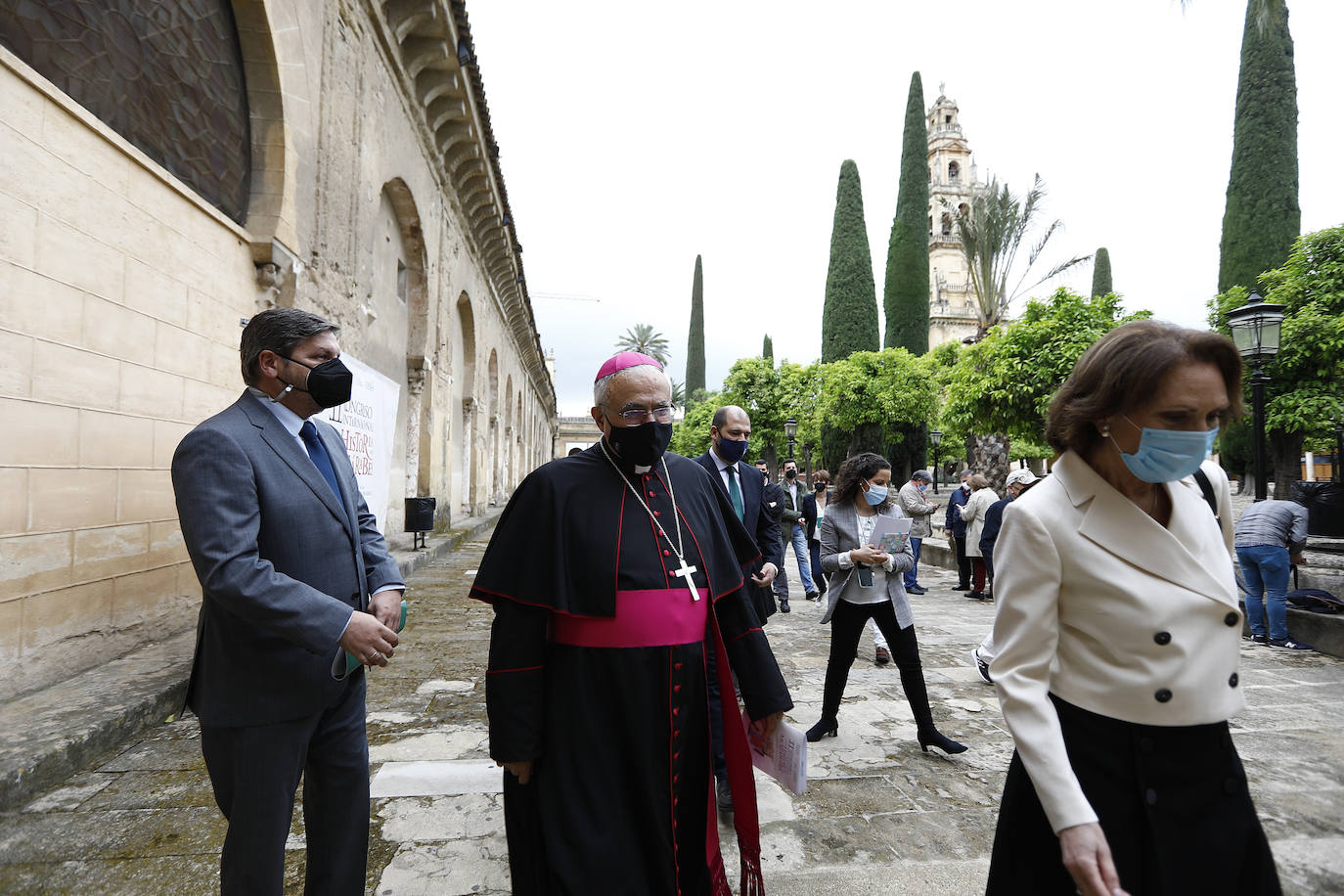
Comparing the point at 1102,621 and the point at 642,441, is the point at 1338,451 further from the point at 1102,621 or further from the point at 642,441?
the point at 642,441

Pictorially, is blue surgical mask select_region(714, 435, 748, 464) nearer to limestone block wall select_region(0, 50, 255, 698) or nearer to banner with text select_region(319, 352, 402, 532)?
limestone block wall select_region(0, 50, 255, 698)

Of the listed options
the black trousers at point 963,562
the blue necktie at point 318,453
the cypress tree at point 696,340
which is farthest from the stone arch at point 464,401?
the cypress tree at point 696,340

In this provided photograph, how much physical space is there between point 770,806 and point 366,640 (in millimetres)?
2268

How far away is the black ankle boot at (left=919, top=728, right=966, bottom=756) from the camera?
156 inches

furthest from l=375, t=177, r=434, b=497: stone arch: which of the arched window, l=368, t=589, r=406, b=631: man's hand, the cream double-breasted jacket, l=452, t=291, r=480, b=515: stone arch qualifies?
the cream double-breasted jacket

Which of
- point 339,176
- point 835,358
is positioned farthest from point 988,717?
point 835,358

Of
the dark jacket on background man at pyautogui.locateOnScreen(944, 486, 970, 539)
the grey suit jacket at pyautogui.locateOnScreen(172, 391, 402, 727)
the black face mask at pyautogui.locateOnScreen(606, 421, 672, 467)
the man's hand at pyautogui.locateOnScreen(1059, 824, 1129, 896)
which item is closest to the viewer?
the man's hand at pyautogui.locateOnScreen(1059, 824, 1129, 896)

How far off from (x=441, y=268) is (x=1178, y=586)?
1453 cm

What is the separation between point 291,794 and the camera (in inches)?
76.6

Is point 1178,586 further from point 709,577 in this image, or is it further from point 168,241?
point 168,241

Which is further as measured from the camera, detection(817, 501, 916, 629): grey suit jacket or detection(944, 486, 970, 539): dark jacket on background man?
detection(944, 486, 970, 539): dark jacket on background man

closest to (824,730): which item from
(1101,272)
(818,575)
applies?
(818,575)

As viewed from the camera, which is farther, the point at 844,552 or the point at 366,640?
the point at 844,552

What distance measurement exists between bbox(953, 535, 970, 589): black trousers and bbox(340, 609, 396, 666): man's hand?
10608 mm
